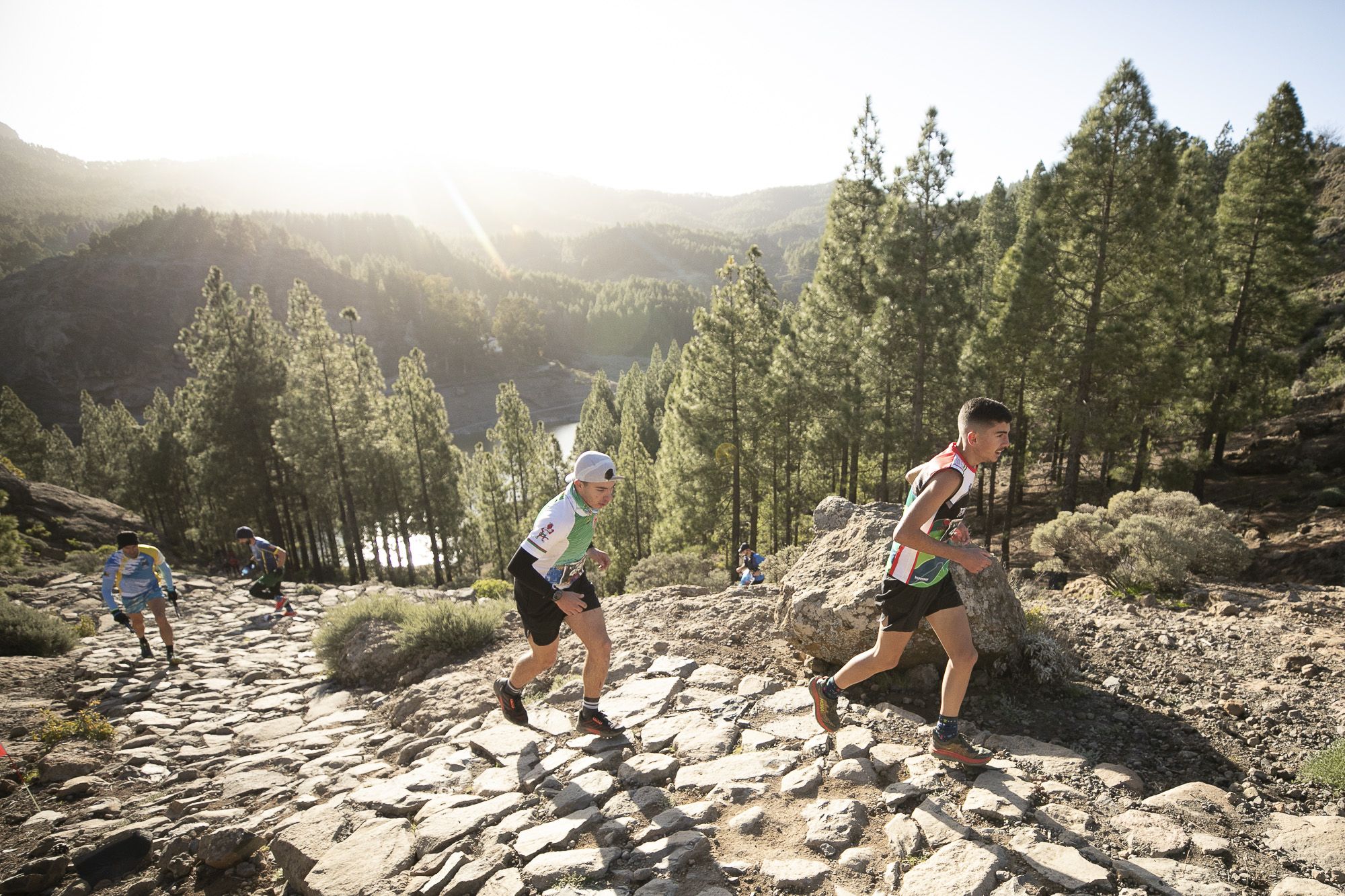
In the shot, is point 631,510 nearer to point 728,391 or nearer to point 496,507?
point 496,507

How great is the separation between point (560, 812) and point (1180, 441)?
30.2m

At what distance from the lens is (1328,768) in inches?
149

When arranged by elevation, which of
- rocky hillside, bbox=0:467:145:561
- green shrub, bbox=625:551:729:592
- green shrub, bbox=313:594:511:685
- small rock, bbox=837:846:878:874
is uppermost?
small rock, bbox=837:846:878:874

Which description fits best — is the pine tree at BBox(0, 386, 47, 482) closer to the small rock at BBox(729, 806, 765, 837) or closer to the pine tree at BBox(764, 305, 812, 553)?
the pine tree at BBox(764, 305, 812, 553)

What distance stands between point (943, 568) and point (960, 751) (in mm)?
1177

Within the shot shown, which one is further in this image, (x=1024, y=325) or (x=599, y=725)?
(x=1024, y=325)

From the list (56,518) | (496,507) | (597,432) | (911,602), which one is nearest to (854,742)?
(911,602)

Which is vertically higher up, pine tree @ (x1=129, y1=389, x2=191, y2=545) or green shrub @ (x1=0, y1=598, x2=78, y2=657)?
green shrub @ (x1=0, y1=598, x2=78, y2=657)

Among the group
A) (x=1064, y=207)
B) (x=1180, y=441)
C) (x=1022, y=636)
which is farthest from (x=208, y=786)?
(x=1180, y=441)

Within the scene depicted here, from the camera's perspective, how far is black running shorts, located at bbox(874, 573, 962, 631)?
12.9 ft

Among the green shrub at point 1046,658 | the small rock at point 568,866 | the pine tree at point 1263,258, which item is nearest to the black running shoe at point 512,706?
the small rock at point 568,866

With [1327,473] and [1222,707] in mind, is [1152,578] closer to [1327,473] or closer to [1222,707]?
[1222,707]

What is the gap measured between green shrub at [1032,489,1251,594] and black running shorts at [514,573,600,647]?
8017 millimetres

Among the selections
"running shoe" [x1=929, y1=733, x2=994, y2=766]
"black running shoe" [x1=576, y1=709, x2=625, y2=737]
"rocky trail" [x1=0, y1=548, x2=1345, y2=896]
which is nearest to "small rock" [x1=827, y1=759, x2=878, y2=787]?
"rocky trail" [x1=0, y1=548, x2=1345, y2=896]
